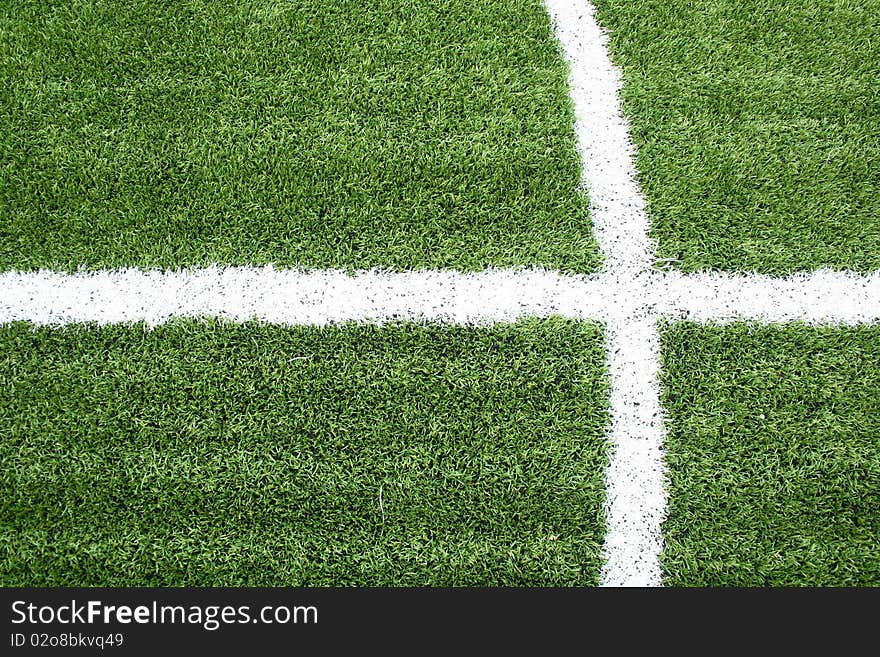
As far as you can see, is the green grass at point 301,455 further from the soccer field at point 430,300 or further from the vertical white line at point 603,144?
the vertical white line at point 603,144

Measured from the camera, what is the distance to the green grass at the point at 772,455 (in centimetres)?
140

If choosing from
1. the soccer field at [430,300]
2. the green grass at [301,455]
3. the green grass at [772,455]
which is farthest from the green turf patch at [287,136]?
the green grass at [772,455]

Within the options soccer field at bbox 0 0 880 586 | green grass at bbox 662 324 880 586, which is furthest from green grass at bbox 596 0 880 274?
green grass at bbox 662 324 880 586

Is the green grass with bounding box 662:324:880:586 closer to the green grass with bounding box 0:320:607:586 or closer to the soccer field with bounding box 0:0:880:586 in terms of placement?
the soccer field with bounding box 0:0:880:586

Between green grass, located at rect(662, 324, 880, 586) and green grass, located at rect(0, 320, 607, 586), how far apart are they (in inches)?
9.2

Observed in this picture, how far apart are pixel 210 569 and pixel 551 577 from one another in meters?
0.86

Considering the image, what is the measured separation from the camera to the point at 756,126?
1.80 meters

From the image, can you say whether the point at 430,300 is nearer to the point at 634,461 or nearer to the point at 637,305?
the point at 637,305

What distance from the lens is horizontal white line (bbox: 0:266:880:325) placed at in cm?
155

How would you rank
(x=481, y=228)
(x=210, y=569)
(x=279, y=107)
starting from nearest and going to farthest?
(x=210, y=569) → (x=481, y=228) → (x=279, y=107)

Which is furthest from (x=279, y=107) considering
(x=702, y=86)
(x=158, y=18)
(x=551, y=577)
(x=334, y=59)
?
(x=551, y=577)

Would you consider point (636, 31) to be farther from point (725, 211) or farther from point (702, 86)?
point (725, 211)

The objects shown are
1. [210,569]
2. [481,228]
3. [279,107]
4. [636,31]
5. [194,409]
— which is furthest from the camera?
[636,31]

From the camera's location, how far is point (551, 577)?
1400 mm
